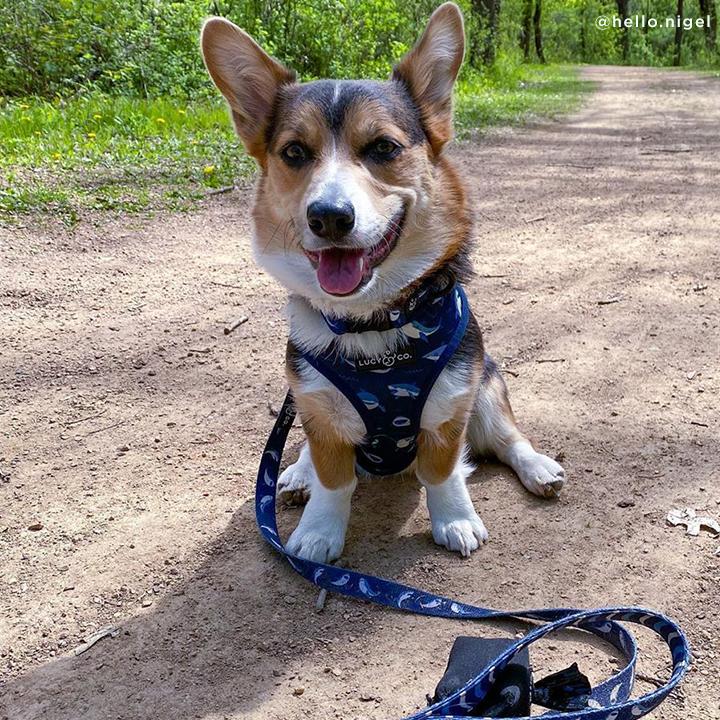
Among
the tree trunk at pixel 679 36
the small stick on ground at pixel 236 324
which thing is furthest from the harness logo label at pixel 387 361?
the tree trunk at pixel 679 36

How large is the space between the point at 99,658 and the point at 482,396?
5.25 feet

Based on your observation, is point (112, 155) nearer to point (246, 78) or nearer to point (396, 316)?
point (246, 78)

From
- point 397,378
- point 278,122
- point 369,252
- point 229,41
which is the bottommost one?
point 397,378

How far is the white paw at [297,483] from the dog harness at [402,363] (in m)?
0.51

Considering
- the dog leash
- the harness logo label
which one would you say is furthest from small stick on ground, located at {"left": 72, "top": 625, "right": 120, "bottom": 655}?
the harness logo label

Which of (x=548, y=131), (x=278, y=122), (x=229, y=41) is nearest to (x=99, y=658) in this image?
(x=278, y=122)

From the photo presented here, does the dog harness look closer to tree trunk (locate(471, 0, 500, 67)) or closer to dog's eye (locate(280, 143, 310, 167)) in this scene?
dog's eye (locate(280, 143, 310, 167))

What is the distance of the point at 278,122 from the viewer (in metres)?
2.63

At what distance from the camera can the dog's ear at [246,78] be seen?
262 cm

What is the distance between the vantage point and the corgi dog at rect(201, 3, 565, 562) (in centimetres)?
235

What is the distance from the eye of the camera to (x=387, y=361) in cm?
237

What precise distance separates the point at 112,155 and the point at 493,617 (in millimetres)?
6033

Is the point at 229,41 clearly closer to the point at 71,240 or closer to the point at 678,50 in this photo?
the point at 71,240

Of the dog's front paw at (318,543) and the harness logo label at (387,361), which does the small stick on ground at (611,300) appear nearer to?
the harness logo label at (387,361)
